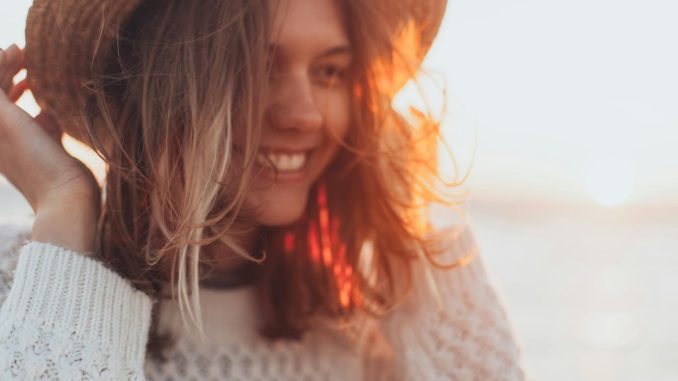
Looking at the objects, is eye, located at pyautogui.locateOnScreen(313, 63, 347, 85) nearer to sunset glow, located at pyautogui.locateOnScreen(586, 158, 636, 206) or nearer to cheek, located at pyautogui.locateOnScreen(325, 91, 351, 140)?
cheek, located at pyautogui.locateOnScreen(325, 91, 351, 140)

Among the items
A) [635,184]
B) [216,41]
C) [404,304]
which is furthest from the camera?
[635,184]

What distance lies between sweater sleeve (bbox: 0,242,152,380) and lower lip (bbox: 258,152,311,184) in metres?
0.38

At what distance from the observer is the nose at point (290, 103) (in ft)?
5.77

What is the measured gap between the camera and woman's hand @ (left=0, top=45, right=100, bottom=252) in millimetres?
1646

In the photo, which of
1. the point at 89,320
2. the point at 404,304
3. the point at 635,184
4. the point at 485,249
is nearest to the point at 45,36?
the point at 89,320

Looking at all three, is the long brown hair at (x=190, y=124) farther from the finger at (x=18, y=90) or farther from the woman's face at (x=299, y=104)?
the finger at (x=18, y=90)

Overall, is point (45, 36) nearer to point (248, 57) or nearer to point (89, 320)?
point (248, 57)

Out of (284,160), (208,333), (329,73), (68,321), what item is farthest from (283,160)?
(68,321)

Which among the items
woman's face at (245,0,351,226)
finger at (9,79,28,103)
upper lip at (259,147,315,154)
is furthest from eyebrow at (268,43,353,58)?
finger at (9,79,28,103)

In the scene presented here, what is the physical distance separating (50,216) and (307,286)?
700 millimetres

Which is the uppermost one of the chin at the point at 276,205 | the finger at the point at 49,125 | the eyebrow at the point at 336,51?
the eyebrow at the point at 336,51

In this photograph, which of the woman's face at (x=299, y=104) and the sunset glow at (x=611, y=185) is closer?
the woman's face at (x=299, y=104)

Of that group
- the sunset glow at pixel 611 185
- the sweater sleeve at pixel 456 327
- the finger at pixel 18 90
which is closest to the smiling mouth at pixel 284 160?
the sweater sleeve at pixel 456 327

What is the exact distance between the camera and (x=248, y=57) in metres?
1.68
